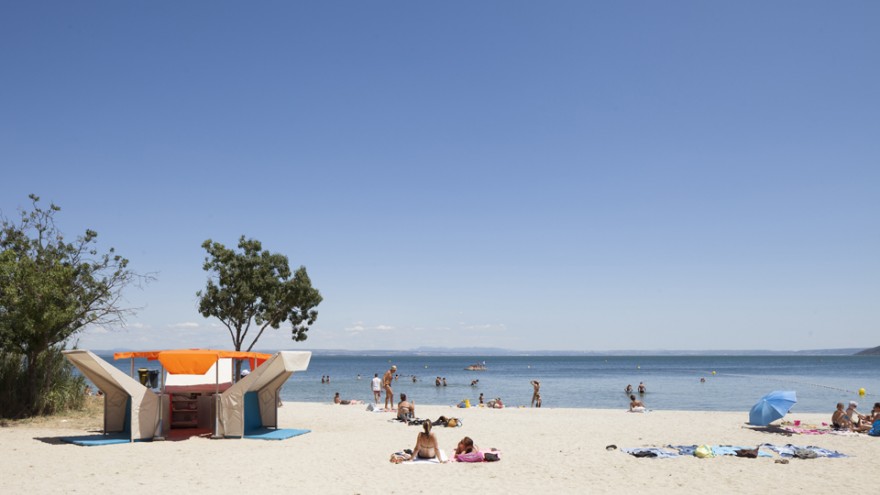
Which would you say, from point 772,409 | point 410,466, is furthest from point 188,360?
point 772,409

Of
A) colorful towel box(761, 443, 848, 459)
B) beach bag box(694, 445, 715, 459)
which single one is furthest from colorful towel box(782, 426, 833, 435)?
beach bag box(694, 445, 715, 459)

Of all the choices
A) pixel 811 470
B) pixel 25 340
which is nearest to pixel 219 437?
pixel 25 340

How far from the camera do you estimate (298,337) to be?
28266mm

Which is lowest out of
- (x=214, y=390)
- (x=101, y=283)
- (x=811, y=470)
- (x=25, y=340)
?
(x=811, y=470)

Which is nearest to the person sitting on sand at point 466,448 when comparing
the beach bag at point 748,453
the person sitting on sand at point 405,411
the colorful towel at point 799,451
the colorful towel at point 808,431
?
the beach bag at point 748,453

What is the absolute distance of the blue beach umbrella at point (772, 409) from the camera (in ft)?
57.0

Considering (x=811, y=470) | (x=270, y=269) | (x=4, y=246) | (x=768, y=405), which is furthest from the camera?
(x=270, y=269)

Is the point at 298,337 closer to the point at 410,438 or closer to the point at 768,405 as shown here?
the point at 410,438

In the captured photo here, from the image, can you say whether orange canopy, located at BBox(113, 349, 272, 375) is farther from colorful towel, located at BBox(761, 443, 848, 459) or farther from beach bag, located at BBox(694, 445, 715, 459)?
colorful towel, located at BBox(761, 443, 848, 459)

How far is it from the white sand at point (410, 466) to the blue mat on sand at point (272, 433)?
1.33ft

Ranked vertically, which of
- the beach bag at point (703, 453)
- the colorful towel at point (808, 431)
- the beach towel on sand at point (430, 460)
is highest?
the beach towel on sand at point (430, 460)

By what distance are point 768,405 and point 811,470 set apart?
20.6ft

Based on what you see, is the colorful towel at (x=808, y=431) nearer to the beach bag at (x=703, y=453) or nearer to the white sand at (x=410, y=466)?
the white sand at (x=410, y=466)

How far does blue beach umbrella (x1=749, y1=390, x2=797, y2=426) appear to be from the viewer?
57.0 feet
